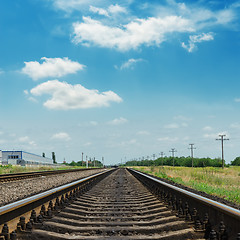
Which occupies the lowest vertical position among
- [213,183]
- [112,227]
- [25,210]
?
[213,183]

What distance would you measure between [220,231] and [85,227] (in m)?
2.07

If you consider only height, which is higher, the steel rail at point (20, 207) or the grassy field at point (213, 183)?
the steel rail at point (20, 207)

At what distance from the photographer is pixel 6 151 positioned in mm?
99625

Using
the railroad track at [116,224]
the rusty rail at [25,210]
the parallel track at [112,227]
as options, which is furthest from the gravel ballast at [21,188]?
the parallel track at [112,227]

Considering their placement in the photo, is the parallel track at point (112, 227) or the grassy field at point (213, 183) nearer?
the parallel track at point (112, 227)

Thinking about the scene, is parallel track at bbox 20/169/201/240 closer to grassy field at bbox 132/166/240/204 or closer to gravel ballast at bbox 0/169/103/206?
gravel ballast at bbox 0/169/103/206

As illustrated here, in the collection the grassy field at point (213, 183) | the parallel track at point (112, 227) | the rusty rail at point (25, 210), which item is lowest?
the grassy field at point (213, 183)

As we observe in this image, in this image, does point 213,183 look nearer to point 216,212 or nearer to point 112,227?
point 112,227

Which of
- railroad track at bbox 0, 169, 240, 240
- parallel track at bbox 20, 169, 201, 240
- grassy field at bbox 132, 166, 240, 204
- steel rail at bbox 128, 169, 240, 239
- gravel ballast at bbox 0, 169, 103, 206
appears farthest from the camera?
grassy field at bbox 132, 166, 240, 204

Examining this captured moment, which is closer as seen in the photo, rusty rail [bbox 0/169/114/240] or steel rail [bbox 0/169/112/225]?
rusty rail [bbox 0/169/114/240]

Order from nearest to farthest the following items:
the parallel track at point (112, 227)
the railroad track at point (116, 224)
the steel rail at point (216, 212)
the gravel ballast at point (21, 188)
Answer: the steel rail at point (216, 212)
the railroad track at point (116, 224)
the parallel track at point (112, 227)
the gravel ballast at point (21, 188)

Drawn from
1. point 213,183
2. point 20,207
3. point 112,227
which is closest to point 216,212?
point 112,227

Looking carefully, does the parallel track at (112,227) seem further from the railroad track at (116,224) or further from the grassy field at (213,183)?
the grassy field at (213,183)

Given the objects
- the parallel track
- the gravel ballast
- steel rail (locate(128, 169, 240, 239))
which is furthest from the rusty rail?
steel rail (locate(128, 169, 240, 239))
